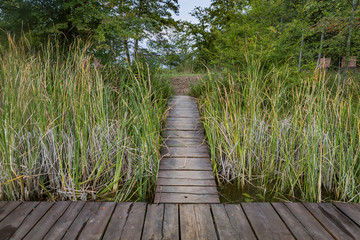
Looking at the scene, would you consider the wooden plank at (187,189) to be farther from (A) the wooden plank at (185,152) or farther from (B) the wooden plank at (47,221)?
(B) the wooden plank at (47,221)

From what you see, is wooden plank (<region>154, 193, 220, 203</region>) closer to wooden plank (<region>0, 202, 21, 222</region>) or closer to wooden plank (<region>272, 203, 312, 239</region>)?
wooden plank (<region>272, 203, 312, 239</region>)

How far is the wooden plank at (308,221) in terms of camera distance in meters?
1.45

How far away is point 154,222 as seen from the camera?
158cm

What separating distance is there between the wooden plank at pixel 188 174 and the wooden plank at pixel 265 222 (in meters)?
0.63

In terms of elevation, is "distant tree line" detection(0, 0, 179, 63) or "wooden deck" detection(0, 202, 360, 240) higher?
"distant tree line" detection(0, 0, 179, 63)

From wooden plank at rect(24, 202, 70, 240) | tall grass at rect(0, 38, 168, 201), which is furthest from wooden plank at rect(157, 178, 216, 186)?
wooden plank at rect(24, 202, 70, 240)

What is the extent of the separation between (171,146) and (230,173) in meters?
0.83

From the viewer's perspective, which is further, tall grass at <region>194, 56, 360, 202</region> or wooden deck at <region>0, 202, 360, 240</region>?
tall grass at <region>194, 56, 360, 202</region>

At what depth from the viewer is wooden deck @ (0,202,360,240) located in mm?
1449

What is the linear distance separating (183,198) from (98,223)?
78cm

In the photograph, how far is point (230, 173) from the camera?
8.36ft

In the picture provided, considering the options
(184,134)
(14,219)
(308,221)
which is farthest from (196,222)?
(184,134)

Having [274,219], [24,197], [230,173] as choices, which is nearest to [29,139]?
[24,197]

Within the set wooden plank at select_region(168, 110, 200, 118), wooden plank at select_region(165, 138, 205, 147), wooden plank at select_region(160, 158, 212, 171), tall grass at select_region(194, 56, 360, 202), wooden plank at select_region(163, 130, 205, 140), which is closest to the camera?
tall grass at select_region(194, 56, 360, 202)
